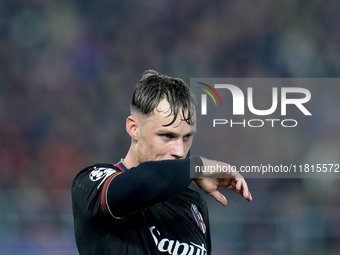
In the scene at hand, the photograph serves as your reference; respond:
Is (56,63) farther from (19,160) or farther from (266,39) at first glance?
(266,39)

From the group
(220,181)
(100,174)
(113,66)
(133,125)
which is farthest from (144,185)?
(113,66)

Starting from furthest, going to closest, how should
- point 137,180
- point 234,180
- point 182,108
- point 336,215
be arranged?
point 336,215 → point 182,108 → point 234,180 → point 137,180

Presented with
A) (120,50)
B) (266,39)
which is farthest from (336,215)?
(120,50)

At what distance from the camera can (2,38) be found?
24.0 ft

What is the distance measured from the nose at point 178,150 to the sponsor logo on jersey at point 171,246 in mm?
334

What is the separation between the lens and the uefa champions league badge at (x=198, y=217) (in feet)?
8.10

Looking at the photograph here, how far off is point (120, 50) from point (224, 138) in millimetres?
2079

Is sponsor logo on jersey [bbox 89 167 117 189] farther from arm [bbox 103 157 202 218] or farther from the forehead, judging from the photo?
the forehead

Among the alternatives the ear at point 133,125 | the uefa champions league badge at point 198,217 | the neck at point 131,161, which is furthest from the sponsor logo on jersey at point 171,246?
the ear at point 133,125

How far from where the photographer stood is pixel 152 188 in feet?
5.58

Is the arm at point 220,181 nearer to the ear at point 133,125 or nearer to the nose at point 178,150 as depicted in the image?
the nose at point 178,150

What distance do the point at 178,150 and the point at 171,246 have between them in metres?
0.42

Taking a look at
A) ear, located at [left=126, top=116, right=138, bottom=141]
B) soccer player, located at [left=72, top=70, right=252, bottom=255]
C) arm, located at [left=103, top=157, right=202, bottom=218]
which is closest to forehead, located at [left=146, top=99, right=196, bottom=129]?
soccer player, located at [left=72, top=70, right=252, bottom=255]

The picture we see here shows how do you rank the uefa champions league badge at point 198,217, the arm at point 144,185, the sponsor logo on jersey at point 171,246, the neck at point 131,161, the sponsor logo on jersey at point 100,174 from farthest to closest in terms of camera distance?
the uefa champions league badge at point 198,217 → the neck at point 131,161 → the sponsor logo on jersey at point 171,246 → the sponsor logo on jersey at point 100,174 → the arm at point 144,185
